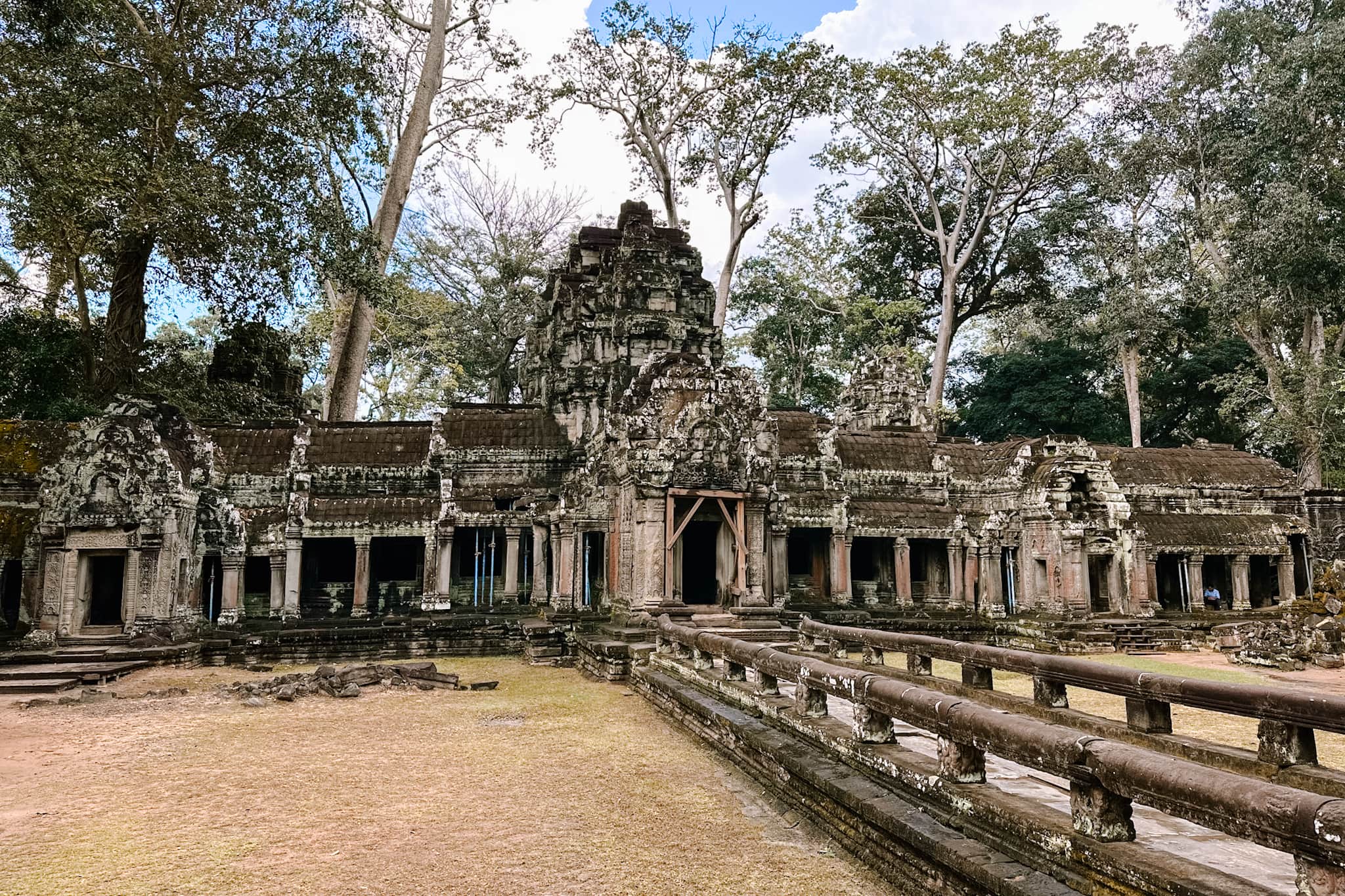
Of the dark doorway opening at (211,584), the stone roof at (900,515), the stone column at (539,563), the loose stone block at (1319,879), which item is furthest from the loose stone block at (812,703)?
the dark doorway opening at (211,584)

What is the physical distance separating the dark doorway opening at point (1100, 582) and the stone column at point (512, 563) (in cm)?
1318

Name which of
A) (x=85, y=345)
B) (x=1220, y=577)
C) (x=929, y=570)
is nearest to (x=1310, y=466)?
(x=1220, y=577)

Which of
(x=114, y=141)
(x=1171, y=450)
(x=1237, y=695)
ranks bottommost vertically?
(x=1237, y=695)

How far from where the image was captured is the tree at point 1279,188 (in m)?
25.6

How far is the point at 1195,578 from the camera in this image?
22.0m

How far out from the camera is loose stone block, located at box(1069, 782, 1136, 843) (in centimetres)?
391

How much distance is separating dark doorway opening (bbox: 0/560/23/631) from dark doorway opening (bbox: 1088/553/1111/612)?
22663mm

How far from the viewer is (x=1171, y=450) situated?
24.4 m

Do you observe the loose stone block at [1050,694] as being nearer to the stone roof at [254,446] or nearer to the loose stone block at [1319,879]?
the loose stone block at [1319,879]

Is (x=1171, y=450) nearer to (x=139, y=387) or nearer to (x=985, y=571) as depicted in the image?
(x=985, y=571)

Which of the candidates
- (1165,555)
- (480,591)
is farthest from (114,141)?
(1165,555)

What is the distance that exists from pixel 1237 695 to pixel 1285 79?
95.0 feet

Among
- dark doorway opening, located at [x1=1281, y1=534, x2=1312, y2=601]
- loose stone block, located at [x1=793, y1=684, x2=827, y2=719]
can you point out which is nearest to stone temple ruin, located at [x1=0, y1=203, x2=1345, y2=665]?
dark doorway opening, located at [x1=1281, y1=534, x2=1312, y2=601]

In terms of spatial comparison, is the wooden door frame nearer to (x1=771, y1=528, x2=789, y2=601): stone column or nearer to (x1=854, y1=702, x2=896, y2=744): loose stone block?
(x1=771, y1=528, x2=789, y2=601): stone column
